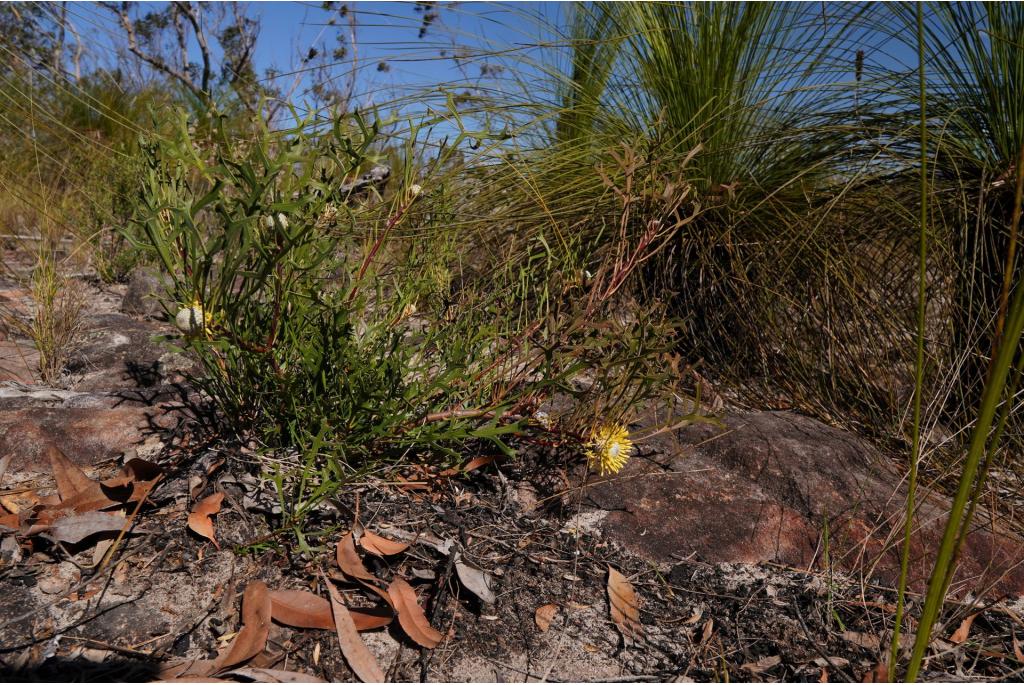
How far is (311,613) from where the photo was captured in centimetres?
109

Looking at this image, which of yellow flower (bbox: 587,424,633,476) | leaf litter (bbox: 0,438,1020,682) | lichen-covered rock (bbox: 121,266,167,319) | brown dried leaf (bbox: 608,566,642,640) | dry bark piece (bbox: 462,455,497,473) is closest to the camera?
leaf litter (bbox: 0,438,1020,682)

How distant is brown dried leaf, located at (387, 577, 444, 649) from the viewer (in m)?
1.08

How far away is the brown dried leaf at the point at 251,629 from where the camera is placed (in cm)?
100

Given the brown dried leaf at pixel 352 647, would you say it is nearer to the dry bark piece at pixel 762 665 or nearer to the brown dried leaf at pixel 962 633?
the dry bark piece at pixel 762 665

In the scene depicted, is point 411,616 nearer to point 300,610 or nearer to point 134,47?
point 300,610

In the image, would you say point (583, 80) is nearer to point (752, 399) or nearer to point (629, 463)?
point (752, 399)

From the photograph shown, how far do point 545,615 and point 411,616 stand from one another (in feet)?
0.72

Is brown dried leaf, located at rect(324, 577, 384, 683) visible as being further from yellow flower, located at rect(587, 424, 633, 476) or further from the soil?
yellow flower, located at rect(587, 424, 633, 476)

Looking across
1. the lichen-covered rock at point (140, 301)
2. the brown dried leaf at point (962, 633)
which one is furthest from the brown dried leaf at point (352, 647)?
the lichen-covered rock at point (140, 301)

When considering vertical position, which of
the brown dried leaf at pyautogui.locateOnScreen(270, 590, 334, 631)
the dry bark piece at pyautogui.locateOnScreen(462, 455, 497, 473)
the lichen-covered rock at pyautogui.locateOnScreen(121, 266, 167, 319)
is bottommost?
the brown dried leaf at pyautogui.locateOnScreen(270, 590, 334, 631)

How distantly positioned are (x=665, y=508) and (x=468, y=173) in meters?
1.05

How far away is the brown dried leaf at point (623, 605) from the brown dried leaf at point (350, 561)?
40 centimetres

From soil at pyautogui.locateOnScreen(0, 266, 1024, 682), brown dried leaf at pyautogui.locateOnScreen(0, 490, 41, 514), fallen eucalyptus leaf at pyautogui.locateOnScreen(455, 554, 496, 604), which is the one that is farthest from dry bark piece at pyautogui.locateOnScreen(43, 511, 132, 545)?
fallen eucalyptus leaf at pyautogui.locateOnScreen(455, 554, 496, 604)

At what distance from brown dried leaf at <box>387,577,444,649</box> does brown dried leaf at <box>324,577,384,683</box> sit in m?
0.07
